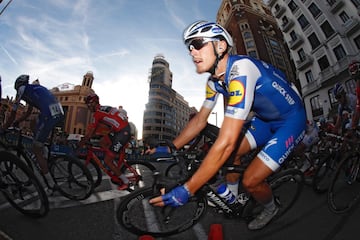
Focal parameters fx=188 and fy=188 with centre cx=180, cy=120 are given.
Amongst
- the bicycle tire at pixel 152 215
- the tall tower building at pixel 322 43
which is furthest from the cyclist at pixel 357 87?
the tall tower building at pixel 322 43

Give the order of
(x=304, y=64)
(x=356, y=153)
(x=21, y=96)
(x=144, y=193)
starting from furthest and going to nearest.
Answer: (x=304, y=64) < (x=21, y=96) < (x=356, y=153) < (x=144, y=193)

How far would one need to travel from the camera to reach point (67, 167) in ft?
12.6

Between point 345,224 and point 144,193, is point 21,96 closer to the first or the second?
point 144,193

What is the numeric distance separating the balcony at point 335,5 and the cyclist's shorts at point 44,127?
97.5 feet

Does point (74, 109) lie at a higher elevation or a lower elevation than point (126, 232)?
higher

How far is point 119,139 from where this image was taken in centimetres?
466

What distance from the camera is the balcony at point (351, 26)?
1934 centimetres

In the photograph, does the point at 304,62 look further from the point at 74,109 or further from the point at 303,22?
the point at 74,109

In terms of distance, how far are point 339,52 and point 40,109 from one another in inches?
1128

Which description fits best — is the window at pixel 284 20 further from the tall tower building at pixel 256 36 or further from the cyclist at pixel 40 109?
the cyclist at pixel 40 109

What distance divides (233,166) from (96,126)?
140 inches

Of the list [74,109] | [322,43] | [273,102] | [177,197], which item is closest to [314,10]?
[322,43]

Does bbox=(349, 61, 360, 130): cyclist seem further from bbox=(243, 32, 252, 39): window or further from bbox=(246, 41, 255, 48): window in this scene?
bbox=(243, 32, 252, 39): window

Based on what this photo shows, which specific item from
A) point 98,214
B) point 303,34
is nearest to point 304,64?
point 303,34
